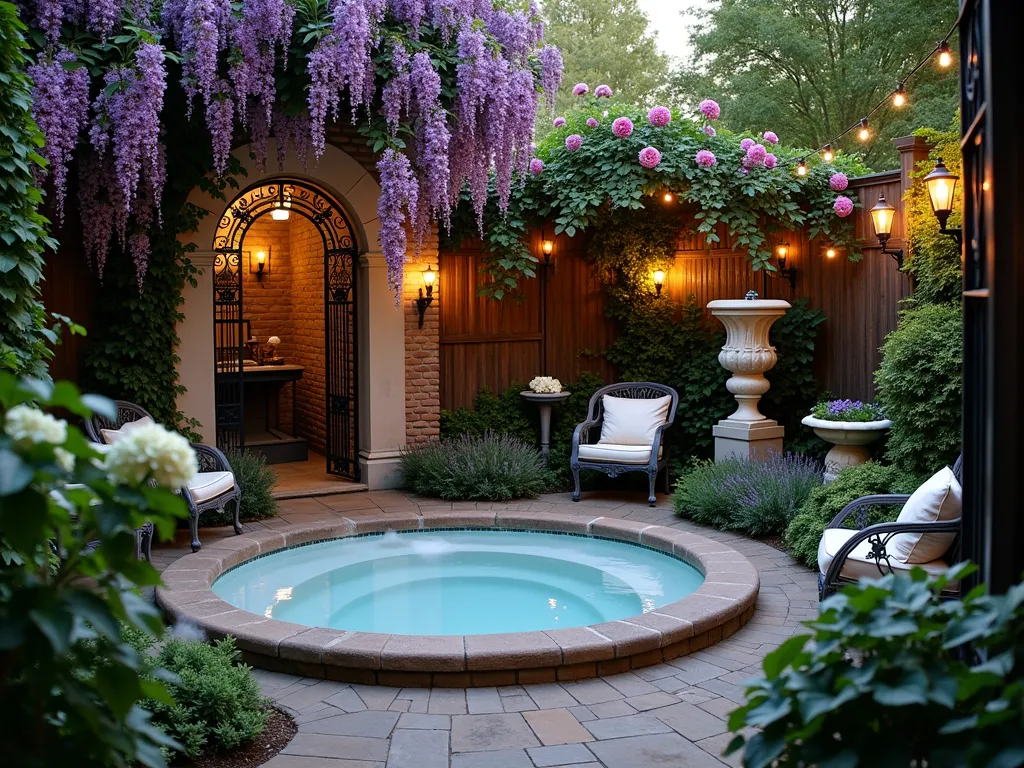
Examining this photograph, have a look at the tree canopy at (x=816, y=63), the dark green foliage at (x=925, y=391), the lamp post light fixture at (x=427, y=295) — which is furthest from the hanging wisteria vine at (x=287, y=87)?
the tree canopy at (x=816, y=63)

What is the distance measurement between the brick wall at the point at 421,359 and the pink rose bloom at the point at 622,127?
1856 mm

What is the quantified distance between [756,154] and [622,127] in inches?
47.0

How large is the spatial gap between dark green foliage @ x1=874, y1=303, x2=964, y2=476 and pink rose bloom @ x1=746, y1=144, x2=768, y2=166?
2.54 meters

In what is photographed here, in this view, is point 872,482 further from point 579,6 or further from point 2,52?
point 579,6

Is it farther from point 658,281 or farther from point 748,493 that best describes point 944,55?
point 658,281

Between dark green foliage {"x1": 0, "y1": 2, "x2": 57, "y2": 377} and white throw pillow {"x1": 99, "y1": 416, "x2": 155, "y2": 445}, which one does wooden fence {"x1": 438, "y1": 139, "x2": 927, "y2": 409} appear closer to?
white throw pillow {"x1": 99, "y1": 416, "x2": 155, "y2": 445}

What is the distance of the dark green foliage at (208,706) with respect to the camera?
11.0 ft

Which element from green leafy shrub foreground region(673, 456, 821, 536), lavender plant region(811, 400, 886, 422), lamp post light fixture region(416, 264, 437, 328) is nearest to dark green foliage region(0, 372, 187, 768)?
green leafy shrub foreground region(673, 456, 821, 536)

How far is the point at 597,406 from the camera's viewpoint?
9.05 metres

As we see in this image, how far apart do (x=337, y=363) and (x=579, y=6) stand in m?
15.7

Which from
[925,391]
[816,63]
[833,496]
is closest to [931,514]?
[833,496]

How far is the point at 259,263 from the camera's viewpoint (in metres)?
11.3

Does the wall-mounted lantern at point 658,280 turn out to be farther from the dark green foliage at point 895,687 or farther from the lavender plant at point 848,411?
the dark green foliage at point 895,687

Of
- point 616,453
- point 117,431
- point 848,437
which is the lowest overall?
point 616,453
